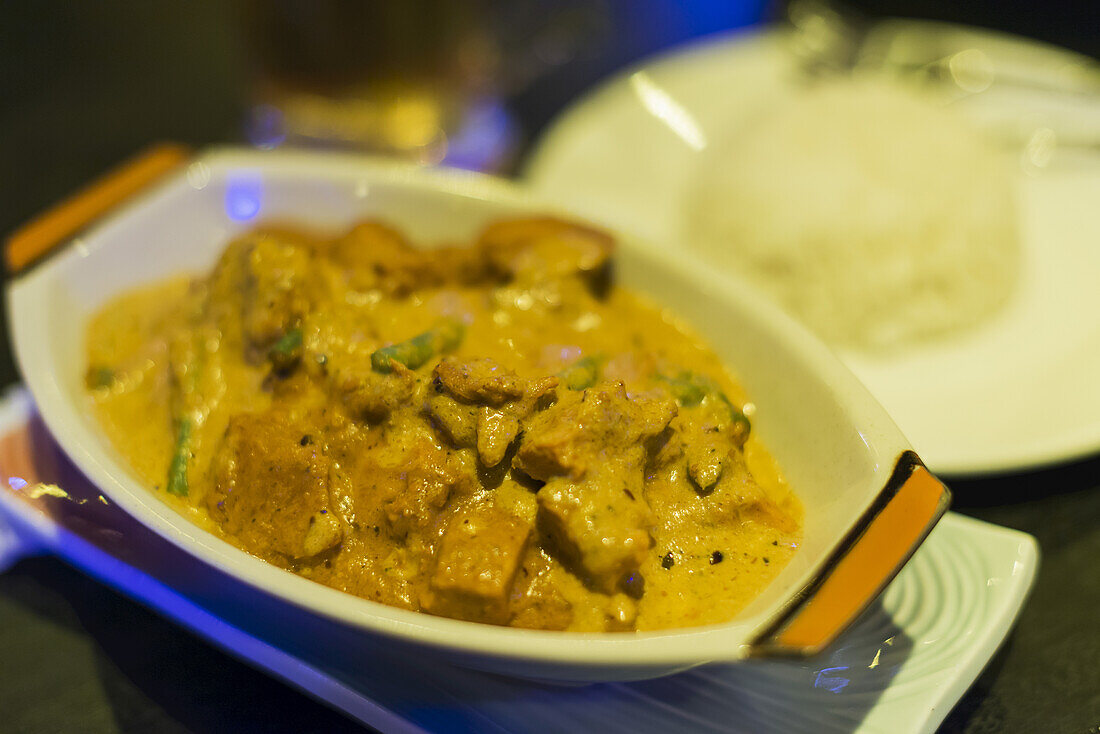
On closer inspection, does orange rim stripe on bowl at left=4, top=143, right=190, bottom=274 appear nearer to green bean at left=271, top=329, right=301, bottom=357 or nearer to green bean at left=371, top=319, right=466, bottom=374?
green bean at left=271, top=329, right=301, bottom=357

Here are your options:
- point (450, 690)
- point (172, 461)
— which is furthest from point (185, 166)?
point (450, 690)

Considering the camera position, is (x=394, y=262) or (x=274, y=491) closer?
(x=274, y=491)

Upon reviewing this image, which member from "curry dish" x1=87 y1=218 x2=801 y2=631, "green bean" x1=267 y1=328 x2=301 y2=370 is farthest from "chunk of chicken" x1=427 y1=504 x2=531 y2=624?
"green bean" x1=267 y1=328 x2=301 y2=370

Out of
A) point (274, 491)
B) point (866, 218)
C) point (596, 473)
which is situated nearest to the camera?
point (596, 473)

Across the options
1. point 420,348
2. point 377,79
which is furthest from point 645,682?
point 377,79

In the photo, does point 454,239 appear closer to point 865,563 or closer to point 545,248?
point 545,248
